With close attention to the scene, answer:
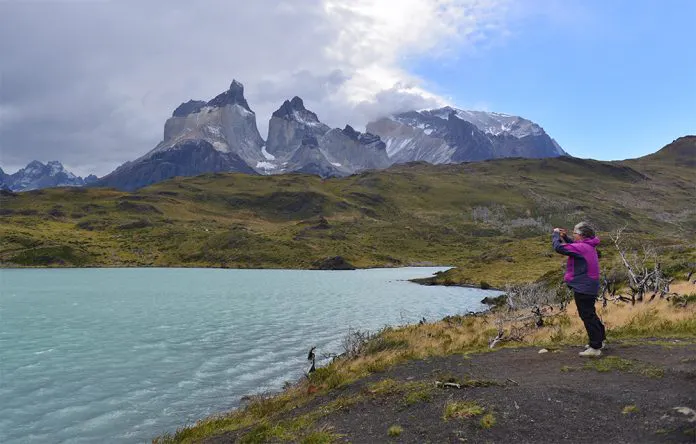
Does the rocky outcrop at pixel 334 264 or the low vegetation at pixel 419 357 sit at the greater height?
the low vegetation at pixel 419 357

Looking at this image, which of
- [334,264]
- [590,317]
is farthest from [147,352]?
[334,264]

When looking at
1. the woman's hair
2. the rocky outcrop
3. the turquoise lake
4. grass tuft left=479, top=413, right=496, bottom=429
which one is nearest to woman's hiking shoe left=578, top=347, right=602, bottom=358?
the woman's hair

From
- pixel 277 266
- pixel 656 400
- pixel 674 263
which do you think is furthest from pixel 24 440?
pixel 277 266

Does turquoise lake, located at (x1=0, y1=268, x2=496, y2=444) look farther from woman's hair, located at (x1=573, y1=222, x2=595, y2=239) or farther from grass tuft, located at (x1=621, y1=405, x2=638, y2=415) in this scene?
woman's hair, located at (x1=573, y1=222, x2=595, y2=239)

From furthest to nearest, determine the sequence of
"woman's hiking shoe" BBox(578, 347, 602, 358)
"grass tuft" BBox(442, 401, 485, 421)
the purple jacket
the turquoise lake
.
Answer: the turquoise lake
"woman's hiking shoe" BBox(578, 347, 602, 358)
the purple jacket
"grass tuft" BBox(442, 401, 485, 421)

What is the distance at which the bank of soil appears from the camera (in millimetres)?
9594

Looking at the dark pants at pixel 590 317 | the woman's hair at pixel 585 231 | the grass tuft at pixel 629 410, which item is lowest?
the grass tuft at pixel 629 410

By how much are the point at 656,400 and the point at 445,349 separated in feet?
38.6

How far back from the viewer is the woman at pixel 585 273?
14.6 metres

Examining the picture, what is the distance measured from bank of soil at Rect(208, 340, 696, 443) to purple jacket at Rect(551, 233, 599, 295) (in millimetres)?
2212

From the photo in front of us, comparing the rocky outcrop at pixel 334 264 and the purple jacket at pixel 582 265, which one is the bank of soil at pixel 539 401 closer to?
the purple jacket at pixel 582 265

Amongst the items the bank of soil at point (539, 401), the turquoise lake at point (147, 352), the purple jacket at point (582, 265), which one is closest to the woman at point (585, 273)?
the purple jacket at point (582, 265)

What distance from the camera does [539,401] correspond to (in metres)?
11.4

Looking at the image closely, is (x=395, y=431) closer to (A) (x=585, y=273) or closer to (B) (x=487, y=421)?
(B) (x=487, y=421)
